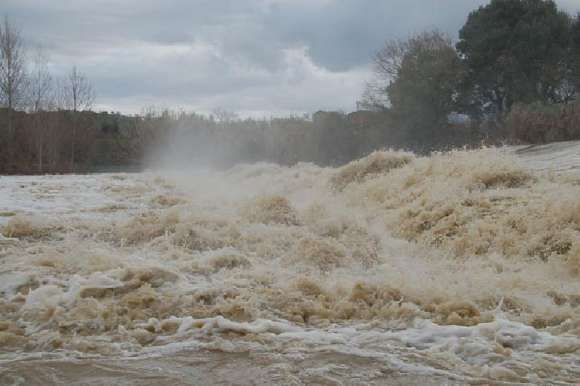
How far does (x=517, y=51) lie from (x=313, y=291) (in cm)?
2060

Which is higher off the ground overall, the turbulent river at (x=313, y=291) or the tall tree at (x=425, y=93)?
the tall tree at (x=425, y=93)

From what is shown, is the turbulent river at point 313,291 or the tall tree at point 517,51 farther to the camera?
the tall tree at point 517,51

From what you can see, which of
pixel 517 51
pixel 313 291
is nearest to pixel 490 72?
pixel 517 51

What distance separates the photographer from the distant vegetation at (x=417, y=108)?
22844 mm

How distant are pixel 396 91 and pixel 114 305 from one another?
20778mm

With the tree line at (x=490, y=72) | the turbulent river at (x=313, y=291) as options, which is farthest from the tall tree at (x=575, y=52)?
the turbulent river at (x=313, y=291)

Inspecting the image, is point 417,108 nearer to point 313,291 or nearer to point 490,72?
point 490,72

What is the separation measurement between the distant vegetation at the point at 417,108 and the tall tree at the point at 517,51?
0.13 ft

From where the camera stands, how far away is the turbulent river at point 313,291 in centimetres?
364

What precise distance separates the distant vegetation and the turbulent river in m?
12.1

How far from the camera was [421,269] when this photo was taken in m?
6.16

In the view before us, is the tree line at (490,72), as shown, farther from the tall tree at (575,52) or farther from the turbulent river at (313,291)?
the turbulent river at (313,291)

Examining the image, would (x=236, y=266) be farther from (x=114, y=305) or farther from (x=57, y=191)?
(x=57, y=191)

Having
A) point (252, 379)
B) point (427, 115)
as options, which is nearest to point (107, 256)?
point (252, 379)
